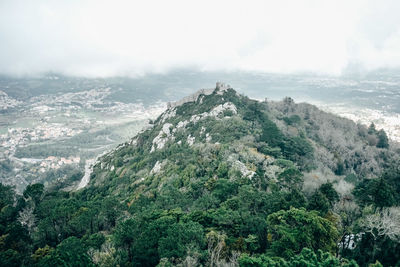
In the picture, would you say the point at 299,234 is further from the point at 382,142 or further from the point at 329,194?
the point at 382,142

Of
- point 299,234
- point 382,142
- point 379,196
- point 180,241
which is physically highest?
point 379,196

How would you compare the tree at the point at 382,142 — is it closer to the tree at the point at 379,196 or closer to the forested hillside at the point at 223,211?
the forested hillside at the point at 223,211

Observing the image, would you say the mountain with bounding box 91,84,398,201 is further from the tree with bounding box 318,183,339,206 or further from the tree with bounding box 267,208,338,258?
the tree with bounding box 267,208,338,258

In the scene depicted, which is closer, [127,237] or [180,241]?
[180,241]

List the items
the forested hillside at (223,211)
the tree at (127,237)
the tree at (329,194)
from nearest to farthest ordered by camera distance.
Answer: the forested hillside at (223,211)
the tree at (127,237)
the tree at (329,194)

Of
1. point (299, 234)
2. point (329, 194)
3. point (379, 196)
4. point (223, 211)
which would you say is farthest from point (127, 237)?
point (379, 196)

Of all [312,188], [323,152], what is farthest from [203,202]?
[323,152]

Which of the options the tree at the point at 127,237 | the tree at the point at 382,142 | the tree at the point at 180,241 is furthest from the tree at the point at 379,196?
the tree at the point at 382,142

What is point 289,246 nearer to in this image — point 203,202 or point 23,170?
point 203,202

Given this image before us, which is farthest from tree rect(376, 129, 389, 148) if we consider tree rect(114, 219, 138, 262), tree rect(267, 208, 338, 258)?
tree rect(114, 219, 138, 262)
